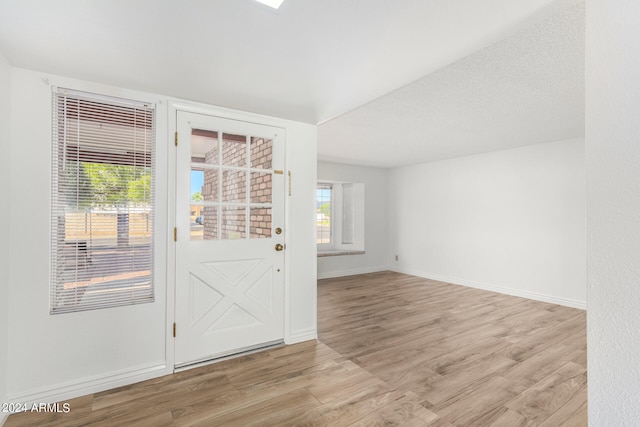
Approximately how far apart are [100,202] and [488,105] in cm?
335

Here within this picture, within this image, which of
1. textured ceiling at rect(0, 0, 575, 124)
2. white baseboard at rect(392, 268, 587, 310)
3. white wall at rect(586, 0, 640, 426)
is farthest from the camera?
white baseboard at rect(392, 268, 587, 310)

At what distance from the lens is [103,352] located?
2.05 m

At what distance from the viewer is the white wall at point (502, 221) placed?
401cm

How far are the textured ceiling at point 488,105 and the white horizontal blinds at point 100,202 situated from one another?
2.00 metres

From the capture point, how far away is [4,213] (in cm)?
176

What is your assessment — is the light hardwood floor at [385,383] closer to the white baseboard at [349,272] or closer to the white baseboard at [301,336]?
the white baseboard at [301,336]

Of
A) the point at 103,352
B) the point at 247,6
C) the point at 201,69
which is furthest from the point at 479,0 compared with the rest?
the point at 103,352

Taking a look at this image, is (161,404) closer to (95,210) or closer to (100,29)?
(95,210)

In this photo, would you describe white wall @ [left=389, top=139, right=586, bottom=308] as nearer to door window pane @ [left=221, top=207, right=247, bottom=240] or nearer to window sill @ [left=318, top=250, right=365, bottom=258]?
window sill @ [left=318, top=250, right=365, bottom=258]

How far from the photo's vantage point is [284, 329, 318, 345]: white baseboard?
2807 mm

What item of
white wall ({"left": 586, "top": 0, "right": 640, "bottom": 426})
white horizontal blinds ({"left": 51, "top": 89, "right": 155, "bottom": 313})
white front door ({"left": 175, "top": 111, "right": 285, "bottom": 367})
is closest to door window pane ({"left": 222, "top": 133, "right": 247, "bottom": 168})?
white front door ({"left": 175, "top": 111, "right": 285, "bottom": 367})

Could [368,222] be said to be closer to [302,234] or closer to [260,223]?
[302,234]

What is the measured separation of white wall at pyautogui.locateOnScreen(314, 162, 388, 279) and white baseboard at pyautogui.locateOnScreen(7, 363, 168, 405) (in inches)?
147

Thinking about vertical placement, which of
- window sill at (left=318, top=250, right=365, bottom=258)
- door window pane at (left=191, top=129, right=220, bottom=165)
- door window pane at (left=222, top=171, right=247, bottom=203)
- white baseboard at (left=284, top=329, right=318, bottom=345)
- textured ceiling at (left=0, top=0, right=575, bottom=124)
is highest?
textured ceiling at (left=0, top=0, right=575, bottom=124)
